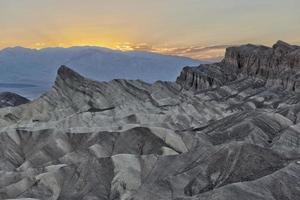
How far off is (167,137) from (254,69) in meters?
66.0

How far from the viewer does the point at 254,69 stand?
5561 inches

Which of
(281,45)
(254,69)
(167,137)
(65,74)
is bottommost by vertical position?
(254,69)

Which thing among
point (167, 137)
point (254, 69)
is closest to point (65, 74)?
point (254, 69)

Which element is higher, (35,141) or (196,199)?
(196,199)

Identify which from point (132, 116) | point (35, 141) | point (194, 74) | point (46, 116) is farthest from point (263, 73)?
point (35, 141)

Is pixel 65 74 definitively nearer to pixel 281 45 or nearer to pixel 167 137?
pixel 167 137

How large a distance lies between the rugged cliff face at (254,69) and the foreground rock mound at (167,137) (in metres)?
0.33

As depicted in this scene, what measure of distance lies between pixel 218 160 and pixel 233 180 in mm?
5641

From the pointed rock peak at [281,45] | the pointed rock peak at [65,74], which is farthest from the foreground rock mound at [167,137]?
the pointed rock peak at [281,45]

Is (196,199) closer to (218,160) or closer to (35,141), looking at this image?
(218,160)

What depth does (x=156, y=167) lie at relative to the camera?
2756 inches

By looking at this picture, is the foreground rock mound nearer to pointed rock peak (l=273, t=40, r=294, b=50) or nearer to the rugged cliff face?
the rugged cliff face

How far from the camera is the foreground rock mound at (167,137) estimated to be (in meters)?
59.6

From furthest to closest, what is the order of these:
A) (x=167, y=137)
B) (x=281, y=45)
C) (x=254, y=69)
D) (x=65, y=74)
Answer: (x=281, y=45) → (x=254, y=69) → (x=65, y=74) → (x=167, y=137)
